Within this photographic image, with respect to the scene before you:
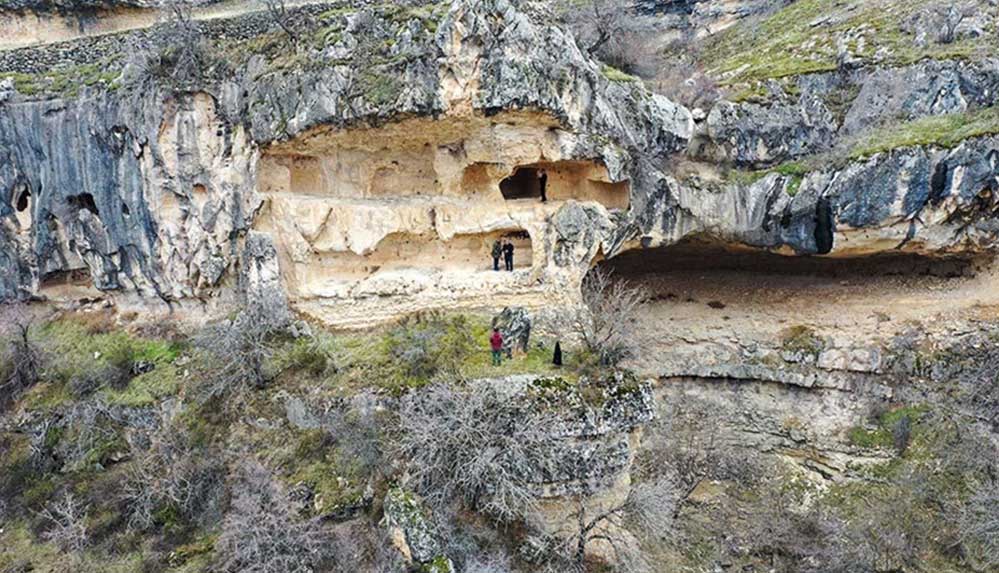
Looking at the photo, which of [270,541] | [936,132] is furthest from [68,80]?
[936,132]

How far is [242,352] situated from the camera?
14.4 m

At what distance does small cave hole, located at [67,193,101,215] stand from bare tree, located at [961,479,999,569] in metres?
19.8

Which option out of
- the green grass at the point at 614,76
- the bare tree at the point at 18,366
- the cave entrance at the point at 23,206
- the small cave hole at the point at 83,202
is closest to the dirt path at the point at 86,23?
the cave entrance at the point at 23,206

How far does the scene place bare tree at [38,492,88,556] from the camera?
12.2 m

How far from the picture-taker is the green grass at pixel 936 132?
51.5 feet

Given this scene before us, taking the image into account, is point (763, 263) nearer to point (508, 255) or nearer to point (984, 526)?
point (508, 255)

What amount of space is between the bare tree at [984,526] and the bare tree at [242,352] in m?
13.8

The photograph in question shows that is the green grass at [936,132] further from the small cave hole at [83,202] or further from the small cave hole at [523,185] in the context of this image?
the small cave hole at [83,202]

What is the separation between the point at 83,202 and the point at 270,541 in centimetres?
1057

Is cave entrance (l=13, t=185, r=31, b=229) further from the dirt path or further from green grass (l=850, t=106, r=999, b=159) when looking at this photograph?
green grass (l=850, t=106, r=999, b=159)

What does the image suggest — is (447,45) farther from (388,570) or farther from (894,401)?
(894,401)

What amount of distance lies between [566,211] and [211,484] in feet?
30.9

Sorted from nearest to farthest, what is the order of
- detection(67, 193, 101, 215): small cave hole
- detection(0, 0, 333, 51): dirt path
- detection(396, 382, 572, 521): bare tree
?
detection(396, 382, 572, 521): bare tree, detection(67, 193, 101, 215): small cave hole, detection(0, 0, 333, 51): dirt path

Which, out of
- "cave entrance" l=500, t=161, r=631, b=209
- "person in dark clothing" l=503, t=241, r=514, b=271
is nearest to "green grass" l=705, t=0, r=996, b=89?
"cave entrance" l=500, t=161, r=631, b=209
